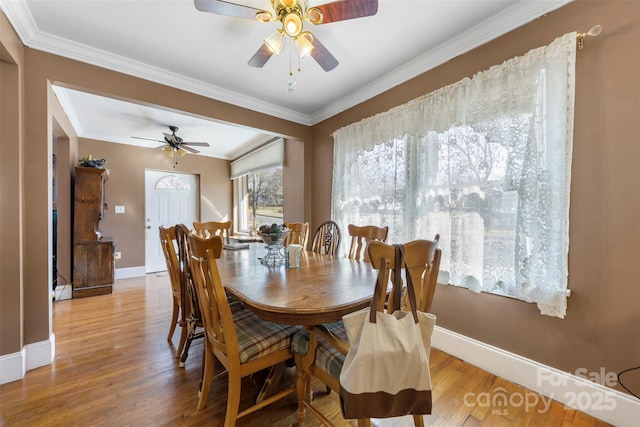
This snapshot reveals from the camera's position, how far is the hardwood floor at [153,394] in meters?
1.39

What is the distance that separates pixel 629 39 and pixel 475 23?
0.86 m

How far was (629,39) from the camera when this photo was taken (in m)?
1.34

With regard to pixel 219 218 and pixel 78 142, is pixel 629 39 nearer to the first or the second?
pixel 219 218

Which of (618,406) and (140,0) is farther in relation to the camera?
(140,0)

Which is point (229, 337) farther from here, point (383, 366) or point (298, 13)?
point (298, 13)

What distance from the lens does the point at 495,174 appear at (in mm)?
1773

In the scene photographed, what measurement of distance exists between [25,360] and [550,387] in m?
3.63

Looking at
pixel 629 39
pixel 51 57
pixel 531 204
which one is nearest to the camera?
pixel 629 39

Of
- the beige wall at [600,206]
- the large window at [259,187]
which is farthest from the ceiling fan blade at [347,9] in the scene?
the large window at [259,187]

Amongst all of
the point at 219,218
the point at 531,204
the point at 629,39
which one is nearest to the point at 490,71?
the point at 629,39

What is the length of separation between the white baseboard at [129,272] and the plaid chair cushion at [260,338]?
14.2ft

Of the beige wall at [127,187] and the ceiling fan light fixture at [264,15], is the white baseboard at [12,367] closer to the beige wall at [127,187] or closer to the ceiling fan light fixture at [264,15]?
the ceiling fan light fixture at [264,15]

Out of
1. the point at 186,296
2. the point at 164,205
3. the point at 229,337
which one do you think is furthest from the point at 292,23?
the point at 164,205

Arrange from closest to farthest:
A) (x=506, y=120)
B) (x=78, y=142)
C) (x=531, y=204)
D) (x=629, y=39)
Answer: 1. (x=629, y=39)
2. (x=531, y=204)
3. (x=506, y=120)
4. (x=78, y=142)
